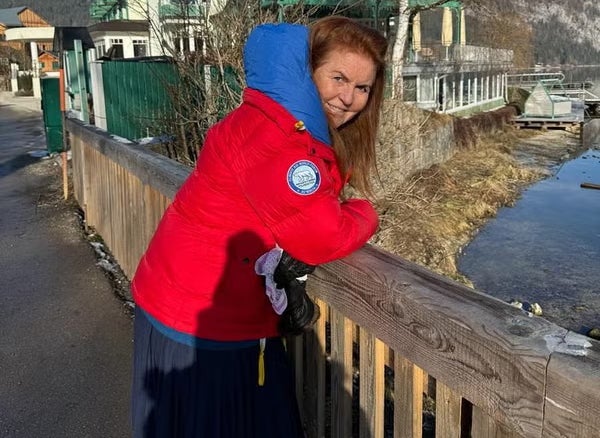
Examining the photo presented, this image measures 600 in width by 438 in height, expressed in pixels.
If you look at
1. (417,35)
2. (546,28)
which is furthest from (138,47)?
(546,28)

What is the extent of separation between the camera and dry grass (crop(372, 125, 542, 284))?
986cm

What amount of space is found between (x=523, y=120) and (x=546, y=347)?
40.9 metres

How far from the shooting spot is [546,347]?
1.39m

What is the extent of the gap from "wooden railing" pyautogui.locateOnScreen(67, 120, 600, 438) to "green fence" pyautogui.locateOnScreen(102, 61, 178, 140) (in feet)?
20.0

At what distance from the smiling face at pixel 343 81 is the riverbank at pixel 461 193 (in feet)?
21.0

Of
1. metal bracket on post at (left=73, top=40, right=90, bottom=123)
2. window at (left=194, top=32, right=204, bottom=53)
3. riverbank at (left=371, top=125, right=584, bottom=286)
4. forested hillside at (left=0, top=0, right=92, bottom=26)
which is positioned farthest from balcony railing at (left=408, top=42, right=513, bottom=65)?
forested hillside at (left=0, top=0, right=92, bottom=26)

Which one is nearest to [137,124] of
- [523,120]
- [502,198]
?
[502,198]

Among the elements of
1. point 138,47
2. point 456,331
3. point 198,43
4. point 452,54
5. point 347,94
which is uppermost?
point 138,47

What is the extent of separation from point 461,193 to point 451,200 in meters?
1.50

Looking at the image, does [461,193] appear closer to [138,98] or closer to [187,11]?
[187,11]

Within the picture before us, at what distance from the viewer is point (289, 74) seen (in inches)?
72.6

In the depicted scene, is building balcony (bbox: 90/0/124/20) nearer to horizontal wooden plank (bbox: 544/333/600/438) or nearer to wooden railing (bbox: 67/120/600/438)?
wooden railing (bbox: 67/120/600/438)

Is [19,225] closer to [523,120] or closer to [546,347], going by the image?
[546,347]

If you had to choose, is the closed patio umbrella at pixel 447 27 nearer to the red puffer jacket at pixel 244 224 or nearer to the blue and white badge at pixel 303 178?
the red puffer jacket at pixel 244 224
